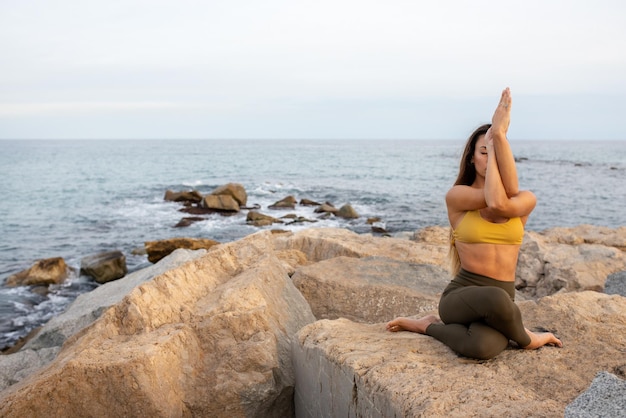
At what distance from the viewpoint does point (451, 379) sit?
3318 millimetres

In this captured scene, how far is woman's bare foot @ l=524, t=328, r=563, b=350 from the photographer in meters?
3.80

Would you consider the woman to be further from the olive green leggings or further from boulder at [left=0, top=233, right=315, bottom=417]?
boulder at [left=0, top=233, right=315, bottom=417]

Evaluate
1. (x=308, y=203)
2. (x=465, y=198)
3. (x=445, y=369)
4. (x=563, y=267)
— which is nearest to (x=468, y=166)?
(x=465, y=198)

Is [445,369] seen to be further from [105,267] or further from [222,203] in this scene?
[222,203]

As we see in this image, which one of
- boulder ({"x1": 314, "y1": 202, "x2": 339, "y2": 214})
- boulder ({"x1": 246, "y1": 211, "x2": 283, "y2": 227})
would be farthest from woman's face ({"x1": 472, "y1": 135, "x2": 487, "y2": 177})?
boulder ({"x1": 314, "y1": 202, "x2": 339, "y2": 214})

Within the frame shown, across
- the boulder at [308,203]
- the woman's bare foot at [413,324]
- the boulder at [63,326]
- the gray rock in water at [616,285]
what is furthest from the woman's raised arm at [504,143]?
the boulder at [308,203]

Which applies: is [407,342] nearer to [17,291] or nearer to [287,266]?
[287,266]

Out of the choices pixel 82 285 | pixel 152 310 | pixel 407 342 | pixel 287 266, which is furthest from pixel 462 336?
pixel 82 285

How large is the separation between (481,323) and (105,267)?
12.4m

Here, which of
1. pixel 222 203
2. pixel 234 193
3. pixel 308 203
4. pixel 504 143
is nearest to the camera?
pixel 504 143

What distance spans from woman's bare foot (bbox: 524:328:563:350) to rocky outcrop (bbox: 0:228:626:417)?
0.08 meters

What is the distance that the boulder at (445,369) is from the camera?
9.96 feet

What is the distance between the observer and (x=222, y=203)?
82.0ft

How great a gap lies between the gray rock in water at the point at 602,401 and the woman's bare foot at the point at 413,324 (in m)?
1.62
